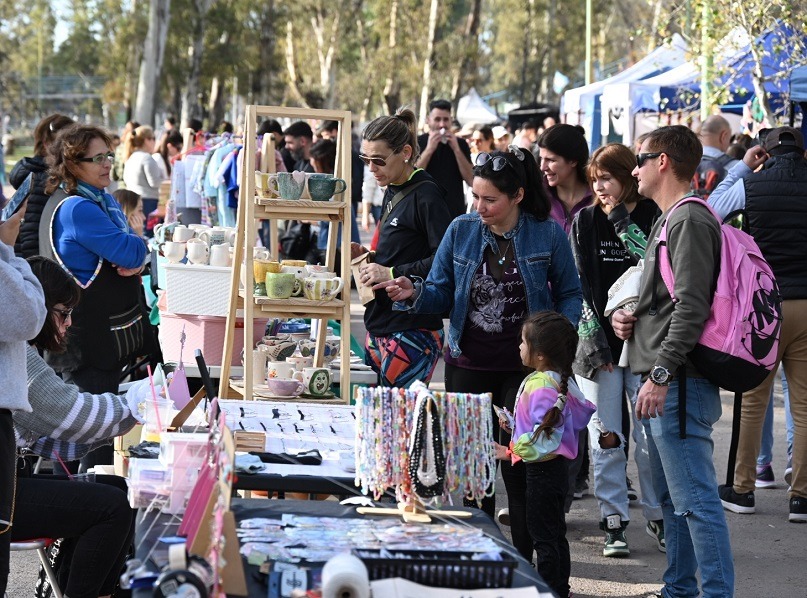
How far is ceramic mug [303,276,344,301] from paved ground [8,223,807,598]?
62.4 inches

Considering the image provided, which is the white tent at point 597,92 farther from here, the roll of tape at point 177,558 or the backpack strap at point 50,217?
the roll of tape at point 177,558

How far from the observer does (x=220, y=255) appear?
5930 millimetres

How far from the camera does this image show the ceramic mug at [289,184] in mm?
5137

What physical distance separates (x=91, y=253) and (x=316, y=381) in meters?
1.30

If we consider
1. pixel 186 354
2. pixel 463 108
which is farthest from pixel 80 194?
pixel 463 108

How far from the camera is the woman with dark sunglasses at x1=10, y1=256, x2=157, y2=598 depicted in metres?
3.82

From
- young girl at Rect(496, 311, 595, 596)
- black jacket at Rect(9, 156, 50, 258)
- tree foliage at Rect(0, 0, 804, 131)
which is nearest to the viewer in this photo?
young girl at Rect(496, 311, 595, 596)

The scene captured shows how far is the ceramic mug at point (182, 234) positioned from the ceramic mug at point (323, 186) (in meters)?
1.35

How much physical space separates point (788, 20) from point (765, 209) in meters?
6.92

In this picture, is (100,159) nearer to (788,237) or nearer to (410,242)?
(410,242)

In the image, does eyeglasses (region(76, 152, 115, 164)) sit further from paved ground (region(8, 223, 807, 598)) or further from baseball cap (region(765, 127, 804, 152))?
baseball cap (region(765, 127, 804, 152))

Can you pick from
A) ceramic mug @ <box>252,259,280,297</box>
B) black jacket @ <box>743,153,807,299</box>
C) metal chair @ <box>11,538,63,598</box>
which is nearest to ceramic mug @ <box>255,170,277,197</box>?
ceramic mug @ <box>252,259,280,297</box>

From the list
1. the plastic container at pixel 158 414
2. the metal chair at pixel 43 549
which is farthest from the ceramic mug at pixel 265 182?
the metal chair at pixel 43 549

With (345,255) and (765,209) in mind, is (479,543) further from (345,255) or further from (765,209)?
(765,209)
